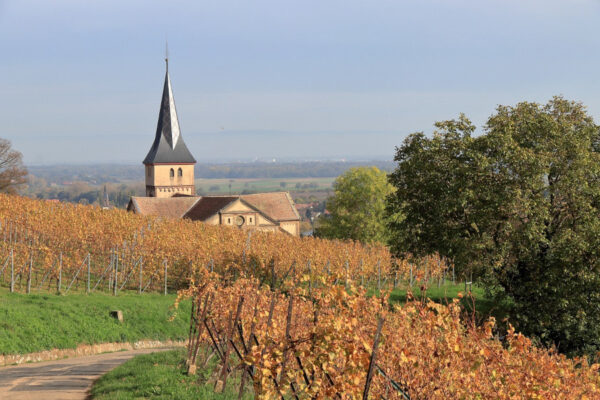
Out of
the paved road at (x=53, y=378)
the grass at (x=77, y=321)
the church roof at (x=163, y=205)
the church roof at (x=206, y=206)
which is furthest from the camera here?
the church roof at (x=163, y=205)

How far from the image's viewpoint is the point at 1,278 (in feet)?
94.1

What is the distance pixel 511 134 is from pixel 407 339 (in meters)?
17.6

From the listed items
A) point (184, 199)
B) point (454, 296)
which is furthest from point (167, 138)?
point (454, 296)

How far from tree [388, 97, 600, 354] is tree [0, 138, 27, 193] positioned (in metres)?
56.2

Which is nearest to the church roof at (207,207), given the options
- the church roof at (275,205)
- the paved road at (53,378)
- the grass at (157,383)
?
the church roof at (275,205)

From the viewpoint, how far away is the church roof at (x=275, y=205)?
2923 inches

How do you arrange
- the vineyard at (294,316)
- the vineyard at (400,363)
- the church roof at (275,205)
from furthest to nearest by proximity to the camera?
the church roof at (275,205) < the vineyard at (294,316) < the vineyard at (400,363)

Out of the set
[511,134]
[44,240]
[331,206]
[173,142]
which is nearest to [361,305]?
[511,134]

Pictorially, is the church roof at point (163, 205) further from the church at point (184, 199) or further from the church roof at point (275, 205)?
the church roof at point (275, 205)

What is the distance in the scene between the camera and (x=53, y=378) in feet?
53.4

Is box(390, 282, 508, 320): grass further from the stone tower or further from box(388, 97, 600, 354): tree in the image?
the stone tower

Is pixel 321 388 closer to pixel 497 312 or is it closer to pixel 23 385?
pixel 23 385

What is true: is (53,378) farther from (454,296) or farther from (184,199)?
(184,199)

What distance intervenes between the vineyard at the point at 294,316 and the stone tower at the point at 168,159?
47612mm
